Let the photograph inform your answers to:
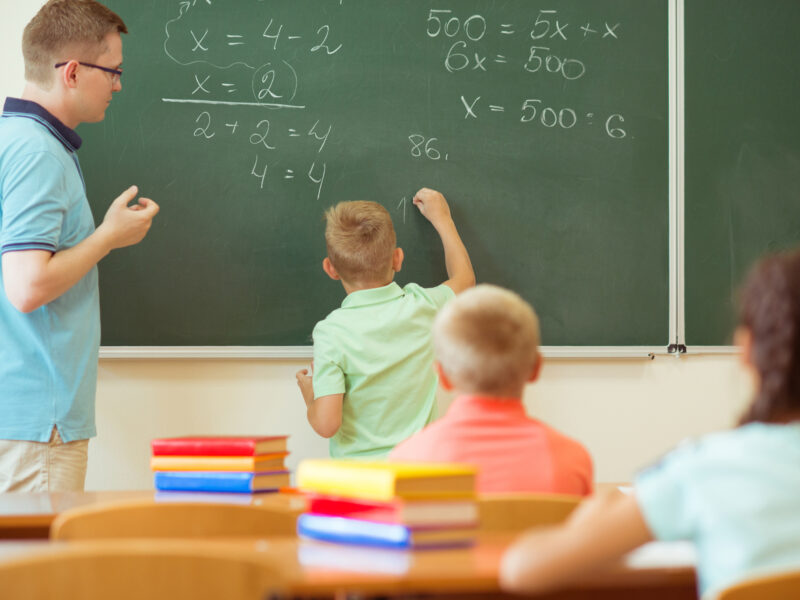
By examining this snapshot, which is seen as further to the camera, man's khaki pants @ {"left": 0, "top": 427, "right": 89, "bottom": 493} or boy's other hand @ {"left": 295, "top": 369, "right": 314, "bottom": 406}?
boy's other hand @ {"left": 295, "top": 369, "right": 314, "bottom": 406}

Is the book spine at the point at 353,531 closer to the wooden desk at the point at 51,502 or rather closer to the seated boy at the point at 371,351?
the wooden desk at the point at 51,502

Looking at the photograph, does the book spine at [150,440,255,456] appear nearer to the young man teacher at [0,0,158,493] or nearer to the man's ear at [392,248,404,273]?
the young man teacher at [0,0,158,493]

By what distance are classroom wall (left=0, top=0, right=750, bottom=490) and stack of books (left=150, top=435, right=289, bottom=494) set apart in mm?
1008

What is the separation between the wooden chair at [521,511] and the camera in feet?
5.14

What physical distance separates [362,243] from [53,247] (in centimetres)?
100

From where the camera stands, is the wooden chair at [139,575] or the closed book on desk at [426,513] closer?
the wooden chair at [139,575]

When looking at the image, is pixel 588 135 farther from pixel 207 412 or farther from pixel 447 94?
pixel 207 412

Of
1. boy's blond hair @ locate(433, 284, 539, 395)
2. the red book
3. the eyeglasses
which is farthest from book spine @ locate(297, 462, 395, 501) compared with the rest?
the eyeglasses

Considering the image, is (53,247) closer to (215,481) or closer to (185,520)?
(215,481)

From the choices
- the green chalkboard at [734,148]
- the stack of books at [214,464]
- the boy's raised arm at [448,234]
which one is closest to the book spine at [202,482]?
the stack of books at [214,464]

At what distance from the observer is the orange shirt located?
6.02 ft

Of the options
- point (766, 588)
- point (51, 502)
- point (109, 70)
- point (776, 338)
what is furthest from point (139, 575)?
point (109, 70)

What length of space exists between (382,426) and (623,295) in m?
1.12

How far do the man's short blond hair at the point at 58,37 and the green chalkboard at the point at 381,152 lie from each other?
0.45 metres
